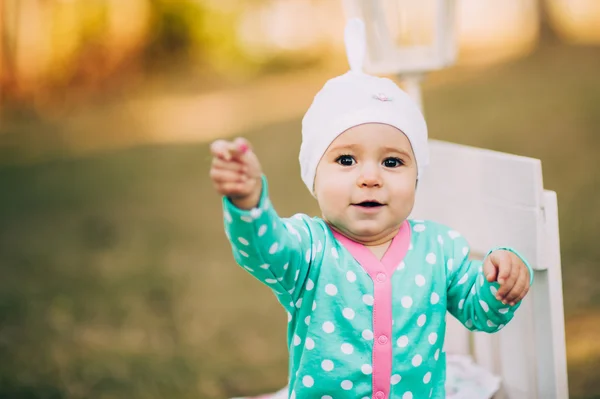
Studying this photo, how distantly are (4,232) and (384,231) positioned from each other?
4.55 m

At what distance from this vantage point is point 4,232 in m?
5.64

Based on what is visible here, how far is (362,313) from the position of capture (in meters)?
1.64

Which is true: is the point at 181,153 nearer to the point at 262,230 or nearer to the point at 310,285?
the point at 310,285

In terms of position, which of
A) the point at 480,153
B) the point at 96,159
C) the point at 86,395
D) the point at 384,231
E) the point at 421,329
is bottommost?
the point at 86,395

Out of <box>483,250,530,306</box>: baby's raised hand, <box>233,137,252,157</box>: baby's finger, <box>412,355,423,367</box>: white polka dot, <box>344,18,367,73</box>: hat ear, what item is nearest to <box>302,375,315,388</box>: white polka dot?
<box>412,355,423,367</box>: white polka dot

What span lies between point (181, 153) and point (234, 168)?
588 centimetres

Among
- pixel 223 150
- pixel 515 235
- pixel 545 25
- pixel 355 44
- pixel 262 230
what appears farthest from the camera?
pixel 545 25

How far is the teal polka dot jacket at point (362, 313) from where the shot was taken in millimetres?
1639

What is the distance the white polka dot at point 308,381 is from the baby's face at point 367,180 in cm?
32

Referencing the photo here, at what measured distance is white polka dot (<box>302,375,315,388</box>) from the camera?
166cm

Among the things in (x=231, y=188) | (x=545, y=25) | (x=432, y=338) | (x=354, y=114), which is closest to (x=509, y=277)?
(x=432, y=338)

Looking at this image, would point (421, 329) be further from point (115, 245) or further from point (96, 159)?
point (96, 159)

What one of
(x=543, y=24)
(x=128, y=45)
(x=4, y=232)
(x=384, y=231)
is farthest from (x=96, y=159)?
(x=384, y=231)

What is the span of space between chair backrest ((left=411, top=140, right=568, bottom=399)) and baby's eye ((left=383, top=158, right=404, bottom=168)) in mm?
345
